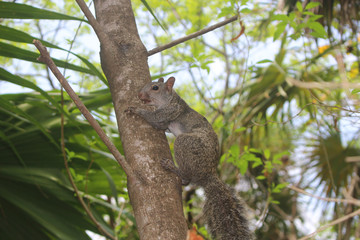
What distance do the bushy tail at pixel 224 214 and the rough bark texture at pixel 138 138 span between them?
0.59m

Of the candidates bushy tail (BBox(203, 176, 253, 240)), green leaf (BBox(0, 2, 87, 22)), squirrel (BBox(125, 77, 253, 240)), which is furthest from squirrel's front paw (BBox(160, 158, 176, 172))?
green leaf (BBox(0, 2, 87, 22))

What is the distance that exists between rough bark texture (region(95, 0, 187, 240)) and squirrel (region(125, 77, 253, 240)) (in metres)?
0.06

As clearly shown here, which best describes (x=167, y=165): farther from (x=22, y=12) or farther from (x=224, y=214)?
(x=22, y=12)

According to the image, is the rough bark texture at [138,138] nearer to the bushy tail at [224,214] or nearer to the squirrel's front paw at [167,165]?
the squirrel's front paw at [167,165]

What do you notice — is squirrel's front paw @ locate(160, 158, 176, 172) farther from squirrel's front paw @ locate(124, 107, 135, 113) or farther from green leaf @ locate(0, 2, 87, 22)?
green leaf @ locate(0, 2, 87, 22)

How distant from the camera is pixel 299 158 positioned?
515cm

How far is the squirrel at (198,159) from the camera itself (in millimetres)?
2100

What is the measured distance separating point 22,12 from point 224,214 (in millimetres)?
1739

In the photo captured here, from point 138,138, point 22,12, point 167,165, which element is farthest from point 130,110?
point 22,12

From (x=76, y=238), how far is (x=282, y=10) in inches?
116

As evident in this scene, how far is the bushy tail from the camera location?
2.10 m

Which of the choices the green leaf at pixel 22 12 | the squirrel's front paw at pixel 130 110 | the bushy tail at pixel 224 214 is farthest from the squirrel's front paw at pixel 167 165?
the green leaf at pixel 22 12

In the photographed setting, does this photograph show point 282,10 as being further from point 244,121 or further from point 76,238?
point 76,238

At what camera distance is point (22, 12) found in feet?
6.29
